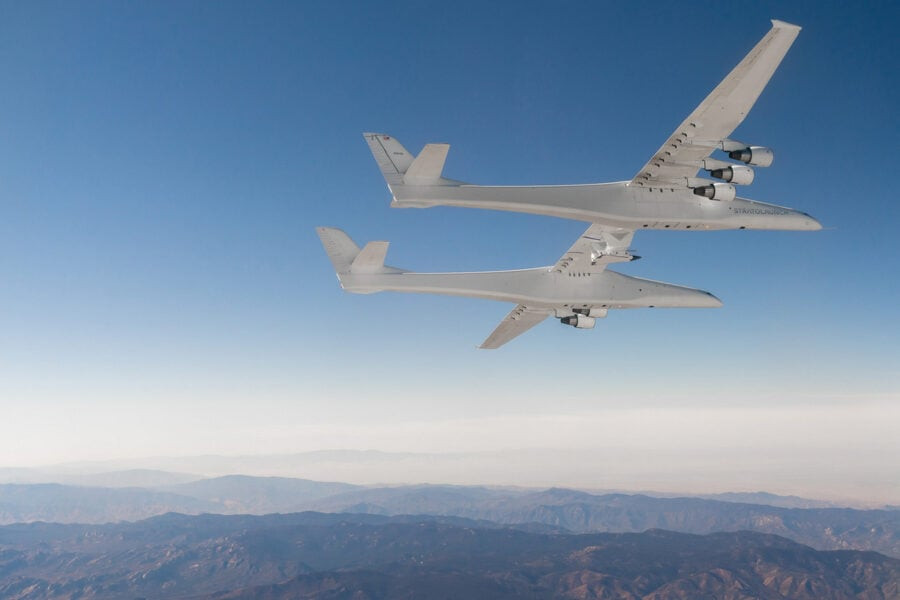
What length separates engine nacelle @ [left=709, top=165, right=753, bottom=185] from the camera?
115 ft

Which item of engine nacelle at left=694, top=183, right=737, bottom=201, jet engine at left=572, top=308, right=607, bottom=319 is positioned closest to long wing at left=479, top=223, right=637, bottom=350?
jet engine at left=572, top=308, right=607, bottom=319

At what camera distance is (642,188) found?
36250 mm

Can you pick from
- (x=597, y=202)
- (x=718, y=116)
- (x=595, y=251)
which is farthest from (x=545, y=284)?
(x=718, y=116)

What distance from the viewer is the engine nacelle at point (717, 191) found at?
35.8 meters

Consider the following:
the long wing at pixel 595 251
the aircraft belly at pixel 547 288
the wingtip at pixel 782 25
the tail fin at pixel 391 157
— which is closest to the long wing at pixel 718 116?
the wingtip at pixel 782 25

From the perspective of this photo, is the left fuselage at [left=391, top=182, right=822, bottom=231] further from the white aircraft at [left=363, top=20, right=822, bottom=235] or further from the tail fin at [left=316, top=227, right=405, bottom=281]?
the tail fin at [left=316, top=227, right=405, bottom=281]

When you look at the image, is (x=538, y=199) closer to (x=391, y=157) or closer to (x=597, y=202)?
(x=597, y=202)

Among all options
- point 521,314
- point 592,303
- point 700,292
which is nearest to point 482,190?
point 592,303

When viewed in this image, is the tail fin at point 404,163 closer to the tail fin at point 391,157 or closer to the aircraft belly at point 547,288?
the tail fin at point 391,157

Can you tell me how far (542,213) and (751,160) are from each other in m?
11.1

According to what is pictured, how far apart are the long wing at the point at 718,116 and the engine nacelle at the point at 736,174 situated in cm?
130

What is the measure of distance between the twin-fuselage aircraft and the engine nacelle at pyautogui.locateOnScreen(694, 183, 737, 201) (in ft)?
0.18

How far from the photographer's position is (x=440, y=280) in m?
45.4

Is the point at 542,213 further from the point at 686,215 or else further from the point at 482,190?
the point at 686,215
